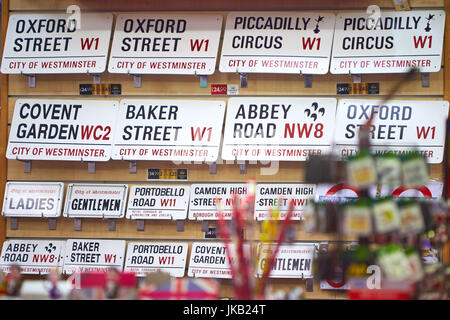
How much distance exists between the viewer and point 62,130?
13.5 ft

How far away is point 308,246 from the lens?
400 cm

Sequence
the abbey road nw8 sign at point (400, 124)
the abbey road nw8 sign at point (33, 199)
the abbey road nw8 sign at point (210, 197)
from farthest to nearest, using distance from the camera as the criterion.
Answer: the abbey road nw8 sign at point (33, 199)
the abbey road nw8 sign at point (210, 197)
the abbey road nw8 sign at point (400, 124)

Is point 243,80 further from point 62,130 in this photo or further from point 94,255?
point 94,255

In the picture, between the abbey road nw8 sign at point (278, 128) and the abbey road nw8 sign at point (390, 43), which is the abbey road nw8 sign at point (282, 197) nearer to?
the abbey road nw8 sign at point (278, 128)

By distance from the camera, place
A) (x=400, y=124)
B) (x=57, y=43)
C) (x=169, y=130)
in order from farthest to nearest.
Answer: (x=57, y=43) → (x=169, y=130) → (x=400, y=124)

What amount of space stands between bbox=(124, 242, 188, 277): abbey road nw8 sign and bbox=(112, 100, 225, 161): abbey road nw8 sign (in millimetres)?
536

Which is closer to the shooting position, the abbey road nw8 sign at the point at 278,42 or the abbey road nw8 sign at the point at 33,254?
the abbey road nw8 sign at the point at 278,42

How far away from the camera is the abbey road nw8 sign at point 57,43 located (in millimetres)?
4102

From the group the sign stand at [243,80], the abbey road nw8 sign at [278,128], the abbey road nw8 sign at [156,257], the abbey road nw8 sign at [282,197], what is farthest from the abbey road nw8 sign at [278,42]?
the abbey road nw8 sign at [156,257]

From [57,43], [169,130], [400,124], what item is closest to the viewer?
[400,124]

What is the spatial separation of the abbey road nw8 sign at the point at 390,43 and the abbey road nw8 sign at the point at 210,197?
907mm

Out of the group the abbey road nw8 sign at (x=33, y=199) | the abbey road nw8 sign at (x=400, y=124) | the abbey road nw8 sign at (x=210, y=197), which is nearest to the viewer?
the abbey road nw8 sign at (x=400, y=124)

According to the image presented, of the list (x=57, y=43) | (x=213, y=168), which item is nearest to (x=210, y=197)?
(x=213, y=168)

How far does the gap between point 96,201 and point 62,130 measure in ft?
1.57
